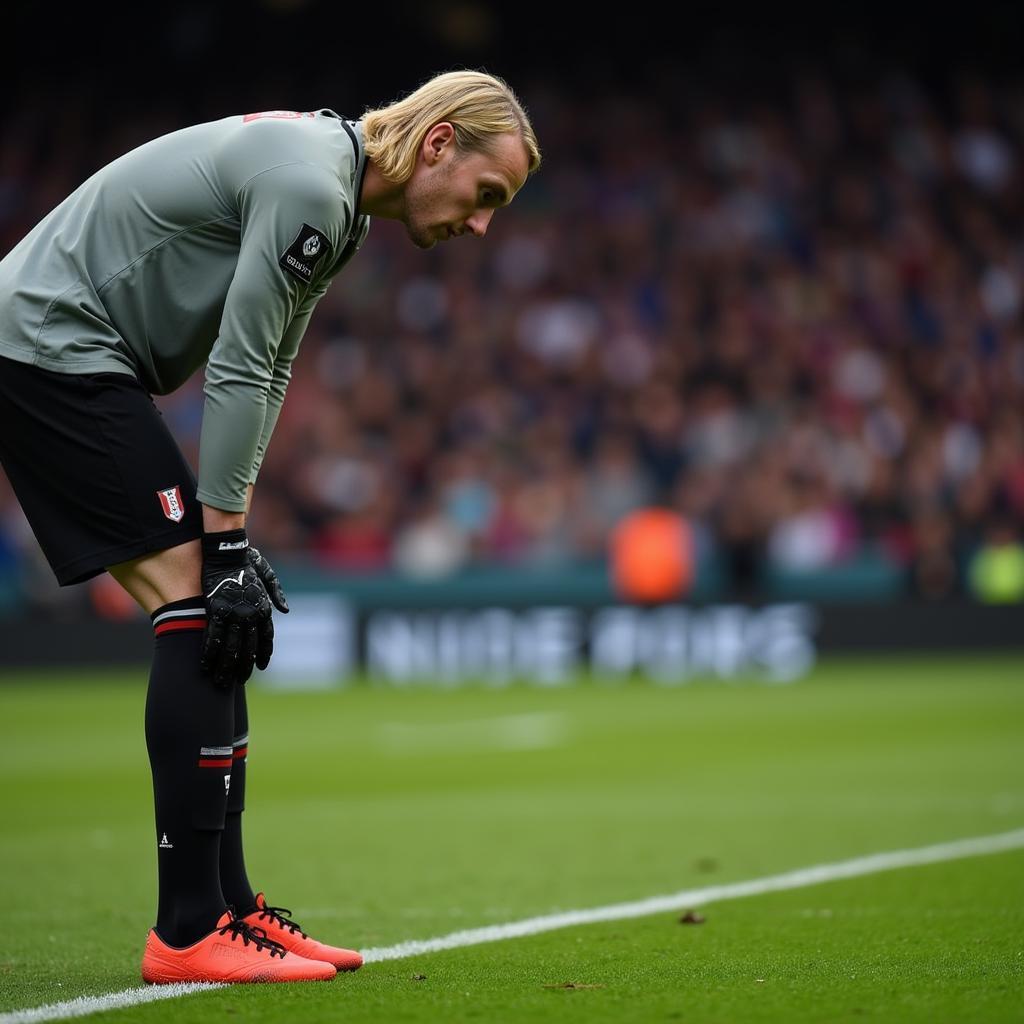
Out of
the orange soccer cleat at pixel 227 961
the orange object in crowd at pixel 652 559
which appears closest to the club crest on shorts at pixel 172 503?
the orange soccer cleat at pixel 227 961

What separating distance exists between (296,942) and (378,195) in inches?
69.7

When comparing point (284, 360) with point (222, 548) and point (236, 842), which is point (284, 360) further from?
point (236, 842)

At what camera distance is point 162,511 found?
146 inches

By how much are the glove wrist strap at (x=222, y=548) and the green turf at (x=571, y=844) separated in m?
0.93

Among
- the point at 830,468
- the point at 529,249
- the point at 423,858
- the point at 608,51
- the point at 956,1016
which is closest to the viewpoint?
the point at 956,1016

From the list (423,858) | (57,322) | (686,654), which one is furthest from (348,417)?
(57,322)

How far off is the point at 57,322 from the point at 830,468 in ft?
49.1

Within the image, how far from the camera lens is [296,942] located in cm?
402

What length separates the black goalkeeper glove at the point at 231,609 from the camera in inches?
145

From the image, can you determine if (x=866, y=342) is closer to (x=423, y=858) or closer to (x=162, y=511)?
(x=423, y=858)

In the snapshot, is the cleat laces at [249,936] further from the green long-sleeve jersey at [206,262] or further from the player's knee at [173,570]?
the green long-sleeve jersey at [206,262]

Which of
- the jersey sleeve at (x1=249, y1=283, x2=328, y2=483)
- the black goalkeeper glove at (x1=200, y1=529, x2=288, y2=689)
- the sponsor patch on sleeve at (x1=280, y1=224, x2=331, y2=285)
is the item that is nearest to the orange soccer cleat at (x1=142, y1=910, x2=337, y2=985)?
the black goalkeeper glove at (x1=200, y1=529, x2=288, y2=689)

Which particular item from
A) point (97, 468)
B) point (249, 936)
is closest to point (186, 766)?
point (249, 936)

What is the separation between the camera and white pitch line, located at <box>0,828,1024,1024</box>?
3.57 metres
